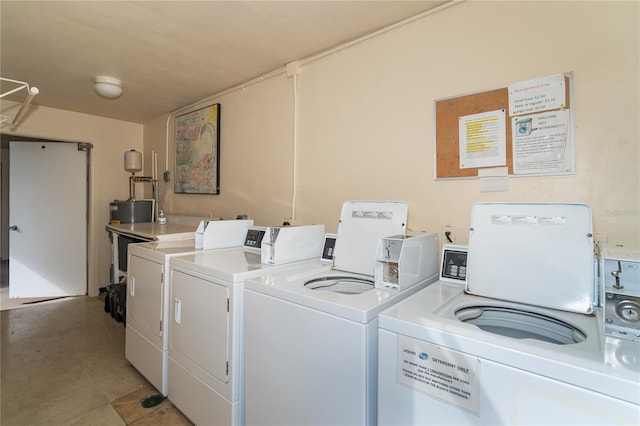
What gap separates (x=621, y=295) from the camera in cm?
92

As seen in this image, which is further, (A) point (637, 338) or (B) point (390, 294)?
(B) point (390, 294)

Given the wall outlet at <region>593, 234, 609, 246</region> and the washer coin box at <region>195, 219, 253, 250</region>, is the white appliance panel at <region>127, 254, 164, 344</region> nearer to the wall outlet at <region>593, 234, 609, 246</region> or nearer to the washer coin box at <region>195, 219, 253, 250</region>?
the washer coin box at <region>195, 219, 253, 250</region>

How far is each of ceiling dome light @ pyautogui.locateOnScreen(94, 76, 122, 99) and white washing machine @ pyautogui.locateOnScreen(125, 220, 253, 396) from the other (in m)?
1.55

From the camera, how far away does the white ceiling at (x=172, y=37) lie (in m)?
1.84

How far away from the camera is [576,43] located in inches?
55.9

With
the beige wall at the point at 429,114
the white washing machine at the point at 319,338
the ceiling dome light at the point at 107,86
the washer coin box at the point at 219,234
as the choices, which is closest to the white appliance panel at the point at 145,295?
the washer coin box at the point at 219,234

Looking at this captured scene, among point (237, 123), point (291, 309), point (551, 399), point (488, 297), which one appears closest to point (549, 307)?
point (488, 297)

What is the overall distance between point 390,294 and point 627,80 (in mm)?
1328

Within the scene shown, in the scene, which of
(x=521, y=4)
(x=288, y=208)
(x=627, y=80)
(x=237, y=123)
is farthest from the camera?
(x=237, y=123)

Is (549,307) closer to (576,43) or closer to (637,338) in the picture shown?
(637,338)

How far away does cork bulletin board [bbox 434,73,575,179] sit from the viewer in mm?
1459

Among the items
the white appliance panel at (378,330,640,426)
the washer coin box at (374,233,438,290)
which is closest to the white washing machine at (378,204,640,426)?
the white appliance panel at (378,330,640,426)

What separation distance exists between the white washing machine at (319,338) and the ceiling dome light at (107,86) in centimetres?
255

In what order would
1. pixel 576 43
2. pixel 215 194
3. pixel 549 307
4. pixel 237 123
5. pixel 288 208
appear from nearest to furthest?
pixel 549 307
pixel 576 43
pixel 288 208
pixel 237 123
pixel 215 194
